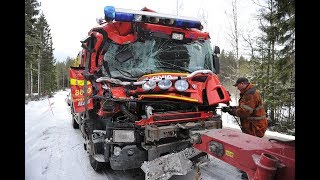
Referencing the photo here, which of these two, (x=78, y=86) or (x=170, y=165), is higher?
(x=78, y=86)

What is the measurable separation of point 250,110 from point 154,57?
205cm

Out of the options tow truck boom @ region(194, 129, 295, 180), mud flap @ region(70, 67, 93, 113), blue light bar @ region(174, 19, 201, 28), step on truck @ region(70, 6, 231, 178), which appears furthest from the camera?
mud flap @ region(70, 67, 93, 113)

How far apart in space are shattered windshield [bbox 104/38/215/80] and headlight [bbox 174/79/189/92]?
835 mm

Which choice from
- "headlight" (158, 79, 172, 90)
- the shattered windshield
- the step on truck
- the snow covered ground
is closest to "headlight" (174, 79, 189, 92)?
the step on truck

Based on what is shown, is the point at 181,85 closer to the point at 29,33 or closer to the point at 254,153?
the point at 254,153

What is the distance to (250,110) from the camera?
444 centimetres

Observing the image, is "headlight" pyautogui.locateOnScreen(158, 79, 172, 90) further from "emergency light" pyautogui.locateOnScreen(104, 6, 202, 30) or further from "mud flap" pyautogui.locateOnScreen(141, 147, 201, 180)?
"emergency light" pyautogui.locateOnScreen(104, 6, 202, 30)

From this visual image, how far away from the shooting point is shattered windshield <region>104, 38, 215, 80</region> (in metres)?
4.74

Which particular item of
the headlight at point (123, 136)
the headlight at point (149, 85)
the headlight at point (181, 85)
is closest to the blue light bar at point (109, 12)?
the headlight at point (149, 85)

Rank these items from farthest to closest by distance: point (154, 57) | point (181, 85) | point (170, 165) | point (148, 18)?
1. point (154, 57)
2. point (148, 18)
3. point (181, 85)
4. point (170, 165)

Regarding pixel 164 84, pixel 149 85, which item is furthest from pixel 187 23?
pixel 149 85

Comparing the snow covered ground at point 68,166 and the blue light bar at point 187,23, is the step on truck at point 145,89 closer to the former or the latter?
the blue light bar at point 187,23

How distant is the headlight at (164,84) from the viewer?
3.98 meters

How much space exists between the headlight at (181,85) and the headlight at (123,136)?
1014 mm
